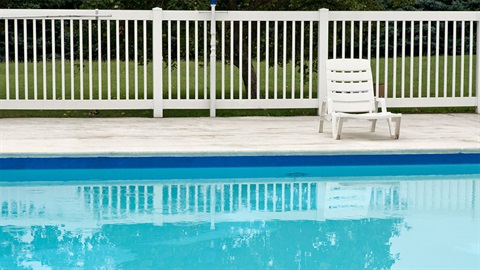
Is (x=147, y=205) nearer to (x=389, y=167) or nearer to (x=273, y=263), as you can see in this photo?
(x=273, y=263)

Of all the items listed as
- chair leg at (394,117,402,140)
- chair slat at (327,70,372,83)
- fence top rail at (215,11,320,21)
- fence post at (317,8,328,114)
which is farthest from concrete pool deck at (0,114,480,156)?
fence top rail at (215,11,320,21)

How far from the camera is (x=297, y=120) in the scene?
381 inches

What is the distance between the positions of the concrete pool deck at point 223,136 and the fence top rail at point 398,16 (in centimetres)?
110

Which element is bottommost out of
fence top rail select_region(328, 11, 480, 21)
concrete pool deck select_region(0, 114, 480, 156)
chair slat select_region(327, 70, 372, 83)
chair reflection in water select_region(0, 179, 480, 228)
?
chair reflection in water select_region(0, 179, 480, 228)

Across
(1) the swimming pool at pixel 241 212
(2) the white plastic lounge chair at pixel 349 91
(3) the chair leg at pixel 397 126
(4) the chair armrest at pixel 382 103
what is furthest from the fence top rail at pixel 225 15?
(1) the swimming pool at pixel 241 212

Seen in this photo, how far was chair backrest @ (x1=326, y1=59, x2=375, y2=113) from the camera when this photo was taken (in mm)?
8258

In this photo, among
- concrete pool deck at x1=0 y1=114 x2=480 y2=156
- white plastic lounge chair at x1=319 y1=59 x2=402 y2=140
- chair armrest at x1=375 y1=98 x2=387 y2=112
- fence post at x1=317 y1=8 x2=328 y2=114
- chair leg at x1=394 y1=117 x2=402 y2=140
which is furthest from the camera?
fence post at x1=317 y1=8 x2=328 y2=114

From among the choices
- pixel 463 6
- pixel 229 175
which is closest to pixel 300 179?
pixel 229 175

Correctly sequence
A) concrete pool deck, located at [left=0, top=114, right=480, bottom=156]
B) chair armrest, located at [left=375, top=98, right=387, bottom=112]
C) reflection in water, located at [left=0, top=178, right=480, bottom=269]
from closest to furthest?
reflection in water, located at [left=0, top=178, right=480, bottom=269] → concrete pool deck, located at [left=0, top=114, right=480, bottom=156] → chair armrest, located at [left=375, top=98, right=387, bottom=112]

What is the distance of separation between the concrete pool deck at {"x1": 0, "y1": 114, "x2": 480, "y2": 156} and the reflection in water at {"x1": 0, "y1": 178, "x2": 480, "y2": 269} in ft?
1.27

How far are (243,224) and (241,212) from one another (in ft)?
1.27

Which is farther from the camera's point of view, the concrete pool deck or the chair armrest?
the chair armrest

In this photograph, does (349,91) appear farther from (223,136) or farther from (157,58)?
(157,58)

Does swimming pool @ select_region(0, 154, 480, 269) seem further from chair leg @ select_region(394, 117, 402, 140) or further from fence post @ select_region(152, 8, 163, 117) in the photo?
fence post @ select_region(152, 8, 163, 117)
